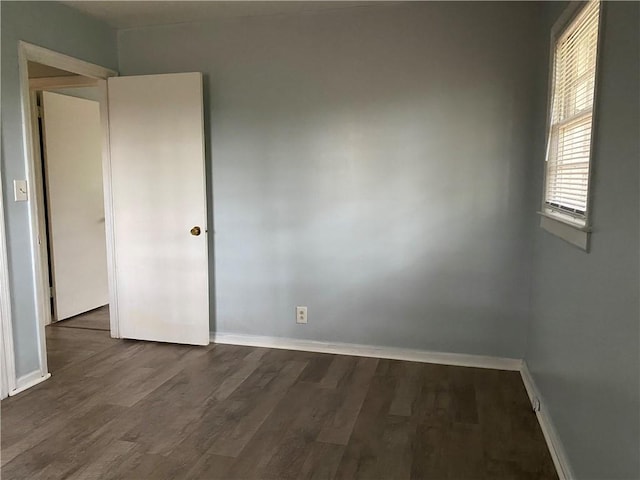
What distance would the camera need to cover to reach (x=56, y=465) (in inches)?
88.0

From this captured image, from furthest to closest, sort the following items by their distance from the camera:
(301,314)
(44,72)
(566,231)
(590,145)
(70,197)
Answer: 1. (70,197)
2. (44,72)
3. (301,314)
4. (566,231)
5. (590,145)

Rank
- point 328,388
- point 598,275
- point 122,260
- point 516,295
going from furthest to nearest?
point 122,260 < point 516,295 < point 328,388 < point 598,275

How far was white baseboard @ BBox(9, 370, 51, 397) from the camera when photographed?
9.67 ft

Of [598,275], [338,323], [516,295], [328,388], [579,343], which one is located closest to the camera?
[598,275]

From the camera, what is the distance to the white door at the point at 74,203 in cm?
445

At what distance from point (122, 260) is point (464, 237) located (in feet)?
8.53

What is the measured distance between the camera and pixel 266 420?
2656 millimetres

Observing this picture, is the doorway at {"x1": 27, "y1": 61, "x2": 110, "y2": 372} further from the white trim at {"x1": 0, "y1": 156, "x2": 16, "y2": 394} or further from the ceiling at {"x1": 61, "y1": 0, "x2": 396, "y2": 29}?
the white trim at {"x1": 0, "y1": 156, "x2": 16, "y2": 394}

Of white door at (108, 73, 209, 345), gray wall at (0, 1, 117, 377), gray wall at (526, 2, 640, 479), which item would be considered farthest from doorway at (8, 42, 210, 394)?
gray wall at (526, 2, 640, 479)

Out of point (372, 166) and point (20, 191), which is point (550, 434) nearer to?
point (372, 166)

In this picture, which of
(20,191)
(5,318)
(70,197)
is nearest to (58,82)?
(70,197)

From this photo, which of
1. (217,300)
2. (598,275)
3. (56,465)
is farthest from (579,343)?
(217,300)

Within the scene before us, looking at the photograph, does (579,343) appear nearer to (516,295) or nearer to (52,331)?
(516,295)

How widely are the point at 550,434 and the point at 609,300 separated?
106cm
